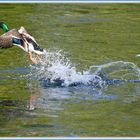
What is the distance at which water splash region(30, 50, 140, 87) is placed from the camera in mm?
12711

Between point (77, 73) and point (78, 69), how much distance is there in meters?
0.57

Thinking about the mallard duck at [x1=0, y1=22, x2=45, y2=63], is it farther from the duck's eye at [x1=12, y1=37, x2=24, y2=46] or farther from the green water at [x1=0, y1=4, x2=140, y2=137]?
the green water at [x1=0, y1=4, x2=140, y2=137]

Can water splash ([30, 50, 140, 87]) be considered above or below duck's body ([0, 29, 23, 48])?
below

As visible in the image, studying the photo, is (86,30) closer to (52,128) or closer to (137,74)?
(137,74)

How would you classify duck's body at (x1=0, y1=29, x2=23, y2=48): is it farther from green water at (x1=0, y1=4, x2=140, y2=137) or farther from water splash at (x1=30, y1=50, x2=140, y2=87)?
water splash at (x1=30, y1=50, x2=140, y2=87)

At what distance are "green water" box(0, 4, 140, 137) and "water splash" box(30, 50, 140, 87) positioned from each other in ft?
0.73

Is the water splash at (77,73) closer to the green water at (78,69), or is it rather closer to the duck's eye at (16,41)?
the green water at (78,69)

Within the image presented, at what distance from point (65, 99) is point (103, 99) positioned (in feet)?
1.78

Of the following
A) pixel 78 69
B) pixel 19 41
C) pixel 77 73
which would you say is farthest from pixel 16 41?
pixel 78 69

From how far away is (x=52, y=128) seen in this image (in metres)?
10.1

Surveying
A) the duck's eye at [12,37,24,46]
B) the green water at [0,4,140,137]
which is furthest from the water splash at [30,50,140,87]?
the duck's eye at [12,37,24,46]

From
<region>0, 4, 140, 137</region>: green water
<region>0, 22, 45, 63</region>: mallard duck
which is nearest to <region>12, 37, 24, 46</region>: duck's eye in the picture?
<region>0, 22, 45, 63</region>: mallard duck

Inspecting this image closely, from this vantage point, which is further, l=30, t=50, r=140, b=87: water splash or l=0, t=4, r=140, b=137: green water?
l=30, t=50, r=140, b=87: water splash

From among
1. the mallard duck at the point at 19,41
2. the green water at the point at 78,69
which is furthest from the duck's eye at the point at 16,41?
the green water at the point at 78,69
